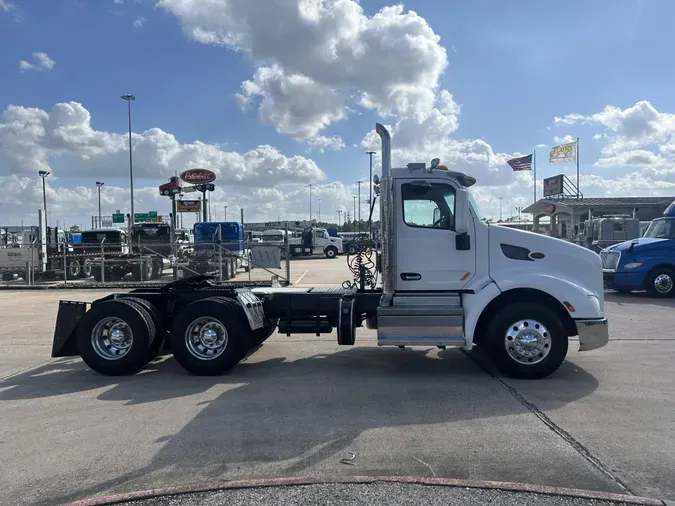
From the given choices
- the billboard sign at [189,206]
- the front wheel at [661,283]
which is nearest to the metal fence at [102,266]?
the front wheel at [661,283]

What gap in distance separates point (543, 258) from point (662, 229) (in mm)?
10762

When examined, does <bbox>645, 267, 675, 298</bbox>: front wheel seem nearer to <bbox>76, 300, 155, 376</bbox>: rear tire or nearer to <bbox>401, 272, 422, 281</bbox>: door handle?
<bbox>401, 272, 422, 281</bbox>: door handle

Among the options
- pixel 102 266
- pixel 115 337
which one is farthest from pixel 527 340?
pixel 102 266

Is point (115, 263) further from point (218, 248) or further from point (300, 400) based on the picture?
point (300, 400)

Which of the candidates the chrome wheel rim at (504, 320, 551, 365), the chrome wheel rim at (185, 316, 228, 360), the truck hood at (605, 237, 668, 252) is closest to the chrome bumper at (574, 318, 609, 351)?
the chrome wheel rim at (504, 320, 551, 365)

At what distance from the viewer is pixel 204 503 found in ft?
11.7

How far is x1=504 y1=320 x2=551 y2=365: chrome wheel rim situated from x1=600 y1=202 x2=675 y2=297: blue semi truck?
31.8 feet

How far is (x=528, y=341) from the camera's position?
254 inches

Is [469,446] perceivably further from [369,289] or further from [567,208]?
[567,208]

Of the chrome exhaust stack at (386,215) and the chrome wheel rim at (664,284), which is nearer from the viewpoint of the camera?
the chrome exhaust stack at (386,215)

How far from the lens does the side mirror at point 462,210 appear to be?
259 inches

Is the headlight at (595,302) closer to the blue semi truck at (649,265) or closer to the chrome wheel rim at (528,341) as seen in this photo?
the chrome wheel rim at (528,341)

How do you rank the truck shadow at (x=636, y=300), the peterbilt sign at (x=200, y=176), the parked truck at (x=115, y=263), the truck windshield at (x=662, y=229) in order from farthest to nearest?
the peterbilt sign at (x=200, y=176)
the parked truck at (x=115, y=263)
the truck windshield at (x=662, y=229)
the truck shadow at (x=636, y=300)

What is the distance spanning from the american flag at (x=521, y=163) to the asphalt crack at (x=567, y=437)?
138 ft
